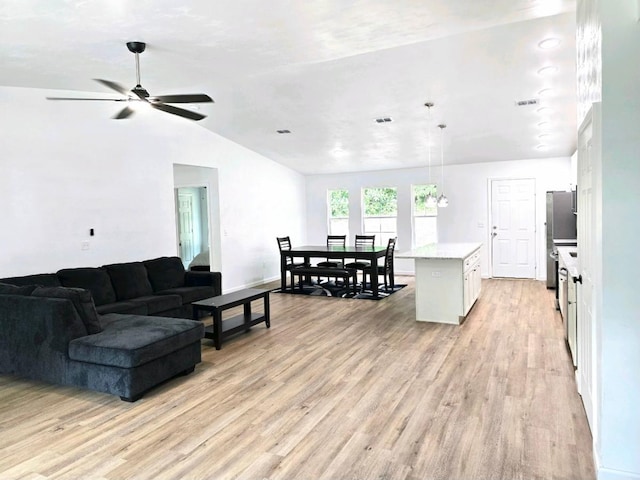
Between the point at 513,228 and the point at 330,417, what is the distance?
6.82 metres

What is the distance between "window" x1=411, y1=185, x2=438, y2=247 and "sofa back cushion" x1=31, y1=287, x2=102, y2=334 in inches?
279

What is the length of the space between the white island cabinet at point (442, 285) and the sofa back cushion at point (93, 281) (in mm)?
3510

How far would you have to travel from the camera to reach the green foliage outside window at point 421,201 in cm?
914

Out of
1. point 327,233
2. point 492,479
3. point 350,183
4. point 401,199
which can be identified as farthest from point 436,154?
point 492,479

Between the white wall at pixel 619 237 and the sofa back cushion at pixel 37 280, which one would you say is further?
the sofa back cushion at pixel 37 280

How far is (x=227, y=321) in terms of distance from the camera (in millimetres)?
4953

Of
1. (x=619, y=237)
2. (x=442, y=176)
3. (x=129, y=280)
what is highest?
(x=442, y=176)

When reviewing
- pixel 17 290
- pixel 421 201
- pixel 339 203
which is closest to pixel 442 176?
pixel 421 201

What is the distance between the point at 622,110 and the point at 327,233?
8.41 metres

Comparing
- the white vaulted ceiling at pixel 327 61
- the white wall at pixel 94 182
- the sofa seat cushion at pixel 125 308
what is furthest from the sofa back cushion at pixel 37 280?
the white vaulted ceiling at pixel 327 61

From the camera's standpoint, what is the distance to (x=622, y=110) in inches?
77.9

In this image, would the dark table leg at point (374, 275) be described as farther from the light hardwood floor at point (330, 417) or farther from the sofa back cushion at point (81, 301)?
the sofa back cushion at point (81, 301)

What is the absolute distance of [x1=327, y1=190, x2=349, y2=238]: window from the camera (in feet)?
33.0

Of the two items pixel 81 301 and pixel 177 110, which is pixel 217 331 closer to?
pixel 81 301
